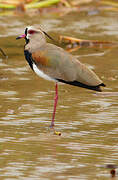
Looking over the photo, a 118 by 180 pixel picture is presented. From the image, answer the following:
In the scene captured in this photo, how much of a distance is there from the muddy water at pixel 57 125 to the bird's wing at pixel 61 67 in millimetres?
539

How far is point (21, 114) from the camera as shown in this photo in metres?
7.38

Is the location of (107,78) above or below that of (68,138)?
below

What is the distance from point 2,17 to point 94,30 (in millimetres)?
2407

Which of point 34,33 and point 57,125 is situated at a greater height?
point 34,33

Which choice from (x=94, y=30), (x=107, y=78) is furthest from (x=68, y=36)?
(x=107, y=78)

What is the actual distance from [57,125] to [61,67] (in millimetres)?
659

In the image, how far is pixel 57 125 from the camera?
23.1 feet

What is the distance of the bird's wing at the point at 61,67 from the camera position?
22.6 feet

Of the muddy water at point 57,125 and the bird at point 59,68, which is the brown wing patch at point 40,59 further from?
the muddy water at point 57,125

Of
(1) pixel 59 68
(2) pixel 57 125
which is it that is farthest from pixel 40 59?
(2) pixel 57 125

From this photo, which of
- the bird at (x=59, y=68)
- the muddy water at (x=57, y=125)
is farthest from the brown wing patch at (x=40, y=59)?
the muddy water at (x=57, y=125)

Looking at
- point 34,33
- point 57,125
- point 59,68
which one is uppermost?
point 34,33

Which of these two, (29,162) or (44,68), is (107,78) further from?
(29,162)

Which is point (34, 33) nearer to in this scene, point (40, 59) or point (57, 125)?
point (40, 59)
